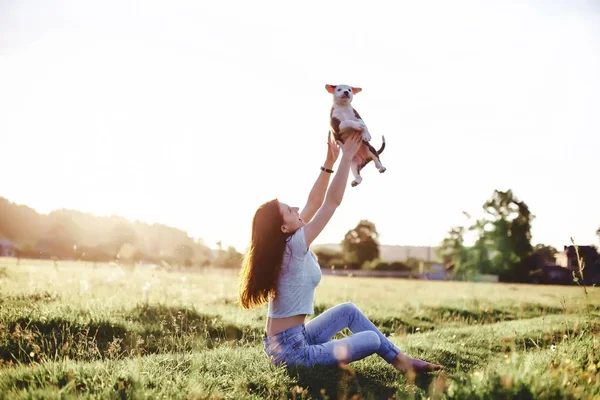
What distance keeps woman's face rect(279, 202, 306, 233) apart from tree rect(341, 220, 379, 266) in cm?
6888

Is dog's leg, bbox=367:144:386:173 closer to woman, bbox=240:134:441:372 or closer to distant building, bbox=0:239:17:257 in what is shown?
woman, bbox=240:134:441:372

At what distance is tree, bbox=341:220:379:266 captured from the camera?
241 ft

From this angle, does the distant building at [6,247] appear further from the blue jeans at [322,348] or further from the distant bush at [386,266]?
the blue jeans at [322,348]

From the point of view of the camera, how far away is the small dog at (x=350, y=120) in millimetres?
5406

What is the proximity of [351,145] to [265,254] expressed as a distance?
1434 millimetres

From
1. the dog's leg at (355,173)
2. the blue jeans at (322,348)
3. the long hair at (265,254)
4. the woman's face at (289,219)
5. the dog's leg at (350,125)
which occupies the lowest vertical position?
the blue jeans at (322,348)

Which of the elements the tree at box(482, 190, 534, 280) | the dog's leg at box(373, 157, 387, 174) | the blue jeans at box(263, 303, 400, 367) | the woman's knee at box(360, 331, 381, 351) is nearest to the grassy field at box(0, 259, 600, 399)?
the blue jeans at box(263, 303, 400, 367)

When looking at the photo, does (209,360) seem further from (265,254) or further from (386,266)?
(386,266)

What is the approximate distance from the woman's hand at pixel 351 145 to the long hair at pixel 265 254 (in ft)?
2.87

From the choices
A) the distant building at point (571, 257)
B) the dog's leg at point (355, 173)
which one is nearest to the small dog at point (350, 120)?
the dog's leg at point (355, 173)

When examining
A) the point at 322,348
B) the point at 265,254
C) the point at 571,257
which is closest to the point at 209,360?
the point at 322,348

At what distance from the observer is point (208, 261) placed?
4559 cm

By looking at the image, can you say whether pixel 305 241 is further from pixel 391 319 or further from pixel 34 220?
pixel 34 220

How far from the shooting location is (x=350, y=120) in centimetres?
527
